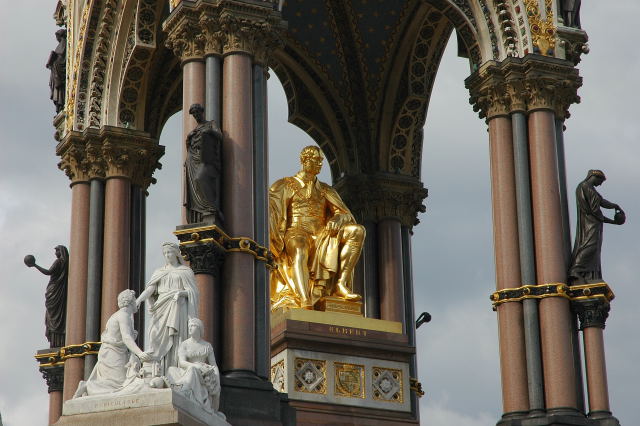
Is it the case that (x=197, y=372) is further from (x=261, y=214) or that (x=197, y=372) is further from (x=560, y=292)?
(x=560, y=292)

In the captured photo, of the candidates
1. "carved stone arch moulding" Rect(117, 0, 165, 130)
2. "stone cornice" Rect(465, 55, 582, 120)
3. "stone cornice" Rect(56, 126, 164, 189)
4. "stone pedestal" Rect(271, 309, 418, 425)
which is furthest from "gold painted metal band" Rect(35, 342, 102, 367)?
"stone cornice" Rect(465, 55, 582, 120)

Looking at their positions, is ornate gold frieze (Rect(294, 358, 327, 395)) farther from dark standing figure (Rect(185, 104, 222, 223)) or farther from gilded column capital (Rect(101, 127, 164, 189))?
gilded column capital (Rect(101, 127, 164, 189))

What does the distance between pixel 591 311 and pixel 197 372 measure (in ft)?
24.0

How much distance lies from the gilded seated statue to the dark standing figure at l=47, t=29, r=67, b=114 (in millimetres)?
4660

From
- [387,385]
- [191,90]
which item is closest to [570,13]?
[191,90]

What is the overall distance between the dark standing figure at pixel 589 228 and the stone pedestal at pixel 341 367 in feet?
11.5

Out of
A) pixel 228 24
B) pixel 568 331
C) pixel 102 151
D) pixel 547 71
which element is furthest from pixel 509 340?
pixel 102 151

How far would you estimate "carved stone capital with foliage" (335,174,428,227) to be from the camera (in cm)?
3281

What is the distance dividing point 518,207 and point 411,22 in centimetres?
651

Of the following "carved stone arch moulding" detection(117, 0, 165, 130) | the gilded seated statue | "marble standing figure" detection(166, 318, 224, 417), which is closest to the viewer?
"marble standing figure" detection(166, 318, 224, 417)

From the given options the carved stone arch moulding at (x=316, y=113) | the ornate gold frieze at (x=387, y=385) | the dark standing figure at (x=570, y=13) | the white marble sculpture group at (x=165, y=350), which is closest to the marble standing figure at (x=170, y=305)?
the white marble sculpture group at (x=165, y=350)

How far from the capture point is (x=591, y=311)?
2681cm

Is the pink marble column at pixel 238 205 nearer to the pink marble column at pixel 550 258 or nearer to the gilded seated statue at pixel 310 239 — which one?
the gilded seated statue at pixel 310 239

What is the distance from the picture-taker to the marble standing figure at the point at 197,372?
22.2 m
